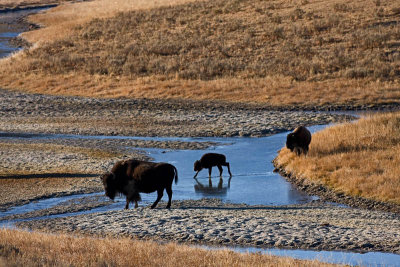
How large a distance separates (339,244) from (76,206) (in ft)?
23.5

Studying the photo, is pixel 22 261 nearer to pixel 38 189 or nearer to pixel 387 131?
pixel 38 189

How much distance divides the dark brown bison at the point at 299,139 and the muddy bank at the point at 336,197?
1.18 meters

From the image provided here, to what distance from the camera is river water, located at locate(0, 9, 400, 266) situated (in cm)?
1294

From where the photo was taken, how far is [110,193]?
1678cm

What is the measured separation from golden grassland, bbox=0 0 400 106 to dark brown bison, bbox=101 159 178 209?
19.6 m

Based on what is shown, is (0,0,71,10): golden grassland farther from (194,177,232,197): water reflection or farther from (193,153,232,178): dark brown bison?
(194,177,232,197): water reflection

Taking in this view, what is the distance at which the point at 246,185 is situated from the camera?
20172 millimetres

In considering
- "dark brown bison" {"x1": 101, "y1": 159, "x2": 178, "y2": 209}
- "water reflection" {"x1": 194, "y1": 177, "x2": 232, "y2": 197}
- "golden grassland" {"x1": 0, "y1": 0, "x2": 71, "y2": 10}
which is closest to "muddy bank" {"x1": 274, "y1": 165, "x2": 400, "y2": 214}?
"water reflection" {"x1": 194, "y1": 177, "x2": 232, "y2": 197}

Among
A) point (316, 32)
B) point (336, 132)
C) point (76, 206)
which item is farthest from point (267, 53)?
point (76, 206)

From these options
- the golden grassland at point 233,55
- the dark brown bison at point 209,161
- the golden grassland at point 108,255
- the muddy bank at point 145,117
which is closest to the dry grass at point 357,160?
the dark brown bison at point 209,161

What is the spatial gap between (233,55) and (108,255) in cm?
3966

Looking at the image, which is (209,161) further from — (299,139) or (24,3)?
(24,3)

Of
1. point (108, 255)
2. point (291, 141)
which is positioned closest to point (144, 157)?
point (291, 141)

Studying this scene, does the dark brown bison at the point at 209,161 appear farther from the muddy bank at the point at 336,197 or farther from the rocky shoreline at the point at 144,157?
the rocky shoreline at the point at 144,157
